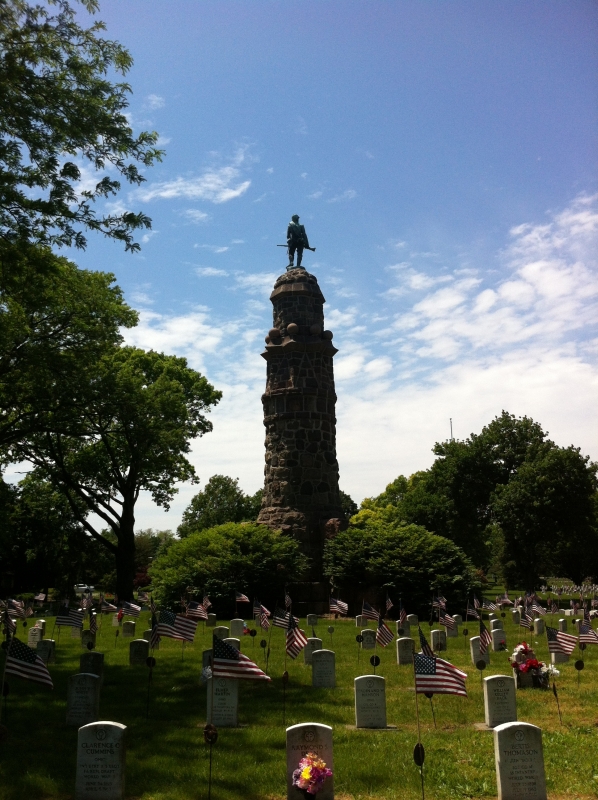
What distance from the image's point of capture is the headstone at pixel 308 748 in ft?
20.9

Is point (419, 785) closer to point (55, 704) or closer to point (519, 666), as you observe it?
point (519, 666)

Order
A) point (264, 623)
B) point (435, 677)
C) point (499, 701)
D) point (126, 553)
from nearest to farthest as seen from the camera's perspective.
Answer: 1. point (435, 677)
2. point (499, 701)
3. point (264, 623)
4. point (126, 553)

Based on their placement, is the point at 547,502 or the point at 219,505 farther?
the point at 219,505

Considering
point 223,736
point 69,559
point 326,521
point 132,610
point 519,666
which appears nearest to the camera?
point 223,736

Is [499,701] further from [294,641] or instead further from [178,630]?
[178,630]

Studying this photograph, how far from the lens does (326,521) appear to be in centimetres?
2694

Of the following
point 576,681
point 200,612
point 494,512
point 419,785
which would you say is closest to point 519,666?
point 576,681

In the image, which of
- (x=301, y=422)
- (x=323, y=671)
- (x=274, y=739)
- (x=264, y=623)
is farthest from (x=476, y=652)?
(x=301, y=422)

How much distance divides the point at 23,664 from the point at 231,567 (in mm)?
15697

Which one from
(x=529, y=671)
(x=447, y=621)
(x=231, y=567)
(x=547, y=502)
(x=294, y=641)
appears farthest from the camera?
(x=547, y=502)

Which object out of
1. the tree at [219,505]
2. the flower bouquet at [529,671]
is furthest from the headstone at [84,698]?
the tree at [219,505]

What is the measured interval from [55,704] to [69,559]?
121 feet

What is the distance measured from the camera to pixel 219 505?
6134cm

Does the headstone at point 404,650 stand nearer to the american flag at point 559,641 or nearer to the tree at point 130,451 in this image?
the american flag at point 559,641
